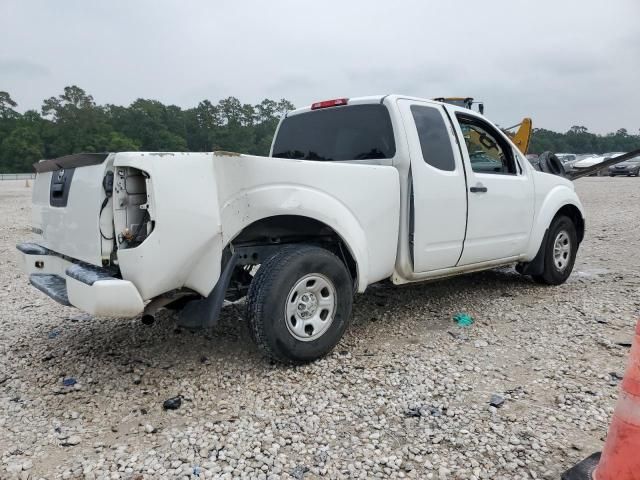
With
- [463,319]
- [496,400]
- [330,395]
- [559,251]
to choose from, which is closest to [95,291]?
[330,395]

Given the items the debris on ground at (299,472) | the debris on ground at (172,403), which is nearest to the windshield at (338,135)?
the debris on ground at (172,403)

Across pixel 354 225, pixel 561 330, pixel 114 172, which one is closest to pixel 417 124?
pixel 354 225

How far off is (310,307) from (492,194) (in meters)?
2.26

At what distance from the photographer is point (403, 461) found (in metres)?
2.46

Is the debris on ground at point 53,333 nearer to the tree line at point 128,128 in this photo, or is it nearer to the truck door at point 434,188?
the truck door at point 434,188

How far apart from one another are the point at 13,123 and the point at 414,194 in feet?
323

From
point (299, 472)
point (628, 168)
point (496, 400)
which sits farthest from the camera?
point (628, 168)

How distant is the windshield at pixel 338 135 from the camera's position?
13.6ft

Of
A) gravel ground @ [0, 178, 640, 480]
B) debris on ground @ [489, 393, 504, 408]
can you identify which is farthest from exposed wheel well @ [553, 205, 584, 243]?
debris on ground @ [489, 393, 504, 408]

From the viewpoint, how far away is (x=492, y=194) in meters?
4.70

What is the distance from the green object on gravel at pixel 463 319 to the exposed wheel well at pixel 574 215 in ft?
6.21

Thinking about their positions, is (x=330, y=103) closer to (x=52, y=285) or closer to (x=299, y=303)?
(x=299, y=303)

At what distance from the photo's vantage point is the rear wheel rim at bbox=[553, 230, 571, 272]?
5633 millimetres

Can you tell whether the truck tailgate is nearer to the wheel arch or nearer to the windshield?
the windshield
